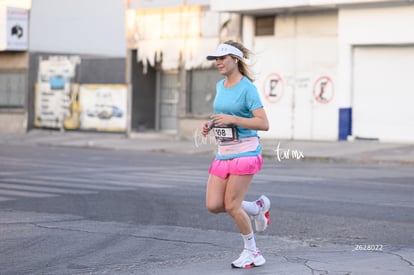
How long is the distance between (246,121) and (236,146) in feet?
0.97

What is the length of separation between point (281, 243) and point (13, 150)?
19.9m

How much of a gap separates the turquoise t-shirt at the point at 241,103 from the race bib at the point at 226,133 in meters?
0.05

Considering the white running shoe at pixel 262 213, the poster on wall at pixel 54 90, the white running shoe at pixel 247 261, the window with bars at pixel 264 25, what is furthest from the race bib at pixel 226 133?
the poster on wall at pixel 54 90

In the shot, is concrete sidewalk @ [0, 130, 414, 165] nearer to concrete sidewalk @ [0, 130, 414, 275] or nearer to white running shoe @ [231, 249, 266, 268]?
concrete sidewalk @ [0, 130, 414, 275]

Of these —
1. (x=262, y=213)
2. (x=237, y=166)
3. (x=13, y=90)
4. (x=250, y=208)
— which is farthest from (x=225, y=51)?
Answer: (x=13, y=90)

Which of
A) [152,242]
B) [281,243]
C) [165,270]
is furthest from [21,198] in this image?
[165,270]

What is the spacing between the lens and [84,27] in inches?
1580

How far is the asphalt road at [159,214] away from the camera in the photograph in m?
9.49

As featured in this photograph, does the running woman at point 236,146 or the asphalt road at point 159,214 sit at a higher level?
the running woman at point 236,146

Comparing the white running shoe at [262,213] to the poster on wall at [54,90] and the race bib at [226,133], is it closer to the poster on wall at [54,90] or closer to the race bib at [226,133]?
the race bib at [226,133]

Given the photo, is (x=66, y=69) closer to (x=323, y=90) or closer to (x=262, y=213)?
(x=323, y=90)

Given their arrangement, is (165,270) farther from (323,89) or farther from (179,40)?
(179,40)

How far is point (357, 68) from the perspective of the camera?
29.1m

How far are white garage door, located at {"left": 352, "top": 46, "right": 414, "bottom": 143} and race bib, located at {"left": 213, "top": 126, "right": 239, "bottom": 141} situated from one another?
2019 centimetres
